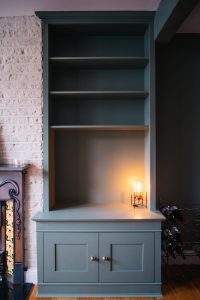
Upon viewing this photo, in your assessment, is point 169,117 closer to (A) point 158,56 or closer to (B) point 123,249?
(A) point 158,56

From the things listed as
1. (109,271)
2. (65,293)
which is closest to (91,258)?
(109,271)

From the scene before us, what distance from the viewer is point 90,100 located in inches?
120

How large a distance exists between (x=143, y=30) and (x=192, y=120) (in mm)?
1179

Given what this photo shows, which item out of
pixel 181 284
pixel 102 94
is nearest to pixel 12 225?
pixel 102 94

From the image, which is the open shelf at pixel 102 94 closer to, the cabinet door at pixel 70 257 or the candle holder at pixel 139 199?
the candle holder at pixel 139 199

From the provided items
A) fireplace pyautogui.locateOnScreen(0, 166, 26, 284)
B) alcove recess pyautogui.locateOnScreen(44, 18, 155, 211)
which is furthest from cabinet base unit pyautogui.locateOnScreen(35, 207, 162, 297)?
alcove recess pyautogui.locateOnScreen(44, 18, 155, 211)

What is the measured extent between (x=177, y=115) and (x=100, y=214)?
150 cm

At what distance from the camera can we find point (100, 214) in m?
2.59

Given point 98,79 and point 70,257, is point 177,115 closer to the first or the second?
point 98,79

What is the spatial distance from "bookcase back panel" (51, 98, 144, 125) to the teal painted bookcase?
0.01 metres

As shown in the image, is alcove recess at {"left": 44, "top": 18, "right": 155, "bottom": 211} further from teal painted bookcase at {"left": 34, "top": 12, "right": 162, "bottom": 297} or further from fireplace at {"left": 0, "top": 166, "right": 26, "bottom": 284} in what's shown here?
fireplace at {"left": 0, "top": 166, "right": 26, "bottom": 284}

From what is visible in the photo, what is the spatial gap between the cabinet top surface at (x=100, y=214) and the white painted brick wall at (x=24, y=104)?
304 millimetres

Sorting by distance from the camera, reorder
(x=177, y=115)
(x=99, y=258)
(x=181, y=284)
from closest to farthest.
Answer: (x=99, y=258), (x=181, y=284), (x=177, y=115)

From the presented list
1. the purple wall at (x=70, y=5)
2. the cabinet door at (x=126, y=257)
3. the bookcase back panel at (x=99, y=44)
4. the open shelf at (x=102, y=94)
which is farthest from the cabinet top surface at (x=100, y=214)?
the purple wall at (x=70, y=5)
